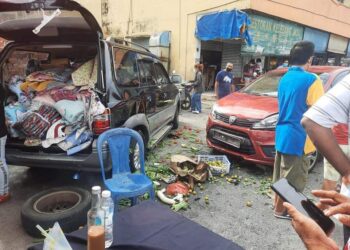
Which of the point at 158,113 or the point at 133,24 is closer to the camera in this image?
the point at 158,113

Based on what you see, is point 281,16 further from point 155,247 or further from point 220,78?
point 155,247

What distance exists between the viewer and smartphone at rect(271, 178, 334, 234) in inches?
45.3

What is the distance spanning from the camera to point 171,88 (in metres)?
6.30

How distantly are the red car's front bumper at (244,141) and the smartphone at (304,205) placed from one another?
2978 mm

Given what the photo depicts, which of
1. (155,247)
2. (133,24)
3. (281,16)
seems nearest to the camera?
(155,247)

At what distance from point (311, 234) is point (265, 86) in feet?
15.7

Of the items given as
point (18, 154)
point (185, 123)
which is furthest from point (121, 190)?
point (185, 123)

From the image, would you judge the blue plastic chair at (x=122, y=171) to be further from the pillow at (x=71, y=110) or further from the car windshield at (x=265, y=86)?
the car windshield at (x=265, y=86)

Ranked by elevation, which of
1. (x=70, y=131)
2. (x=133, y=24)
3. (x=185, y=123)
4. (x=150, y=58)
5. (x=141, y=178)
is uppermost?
(x=133, y=24)

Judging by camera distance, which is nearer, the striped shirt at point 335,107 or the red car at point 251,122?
the striped shirt at point 335,107

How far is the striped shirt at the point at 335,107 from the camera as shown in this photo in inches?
55.6

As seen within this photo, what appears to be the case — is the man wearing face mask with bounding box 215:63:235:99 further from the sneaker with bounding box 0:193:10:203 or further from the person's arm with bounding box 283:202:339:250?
the person's arm with bounding box 283:202:339:250

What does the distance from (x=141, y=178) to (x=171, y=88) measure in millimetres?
3430

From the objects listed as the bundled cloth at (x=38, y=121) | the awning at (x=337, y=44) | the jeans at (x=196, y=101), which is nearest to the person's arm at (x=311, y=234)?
the bundled cloth at (x=38, y=121)
